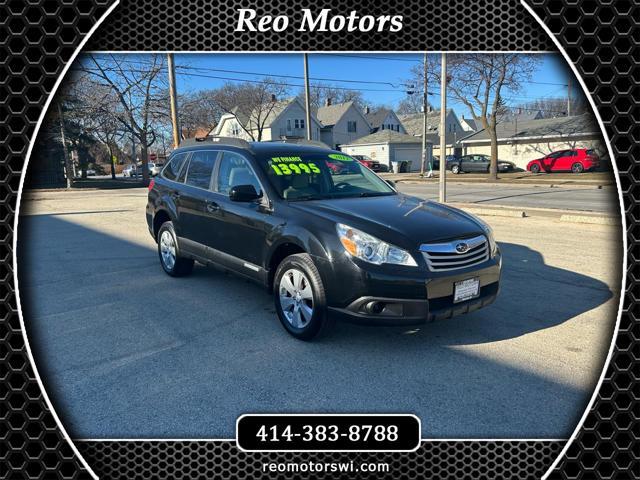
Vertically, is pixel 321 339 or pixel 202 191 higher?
pixel 202 191

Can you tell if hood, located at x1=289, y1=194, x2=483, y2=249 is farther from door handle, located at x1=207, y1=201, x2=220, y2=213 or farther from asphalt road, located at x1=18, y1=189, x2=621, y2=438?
door handle, located at x1=207, y1=201, x2=220, y2=213

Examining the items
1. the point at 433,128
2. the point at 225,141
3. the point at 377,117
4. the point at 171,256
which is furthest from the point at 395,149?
the point at 225,141

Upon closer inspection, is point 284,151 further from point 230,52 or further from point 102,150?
point 102,150

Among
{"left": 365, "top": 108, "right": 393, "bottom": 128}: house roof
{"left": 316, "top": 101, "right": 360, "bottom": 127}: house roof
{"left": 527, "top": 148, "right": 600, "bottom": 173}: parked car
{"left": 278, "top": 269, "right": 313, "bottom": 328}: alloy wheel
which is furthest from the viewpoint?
{"left": 365, "top": 108, "right": 393, "bottom": 128}: house roof

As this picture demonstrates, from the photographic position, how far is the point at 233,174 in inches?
184

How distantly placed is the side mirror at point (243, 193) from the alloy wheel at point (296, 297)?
2.76 ft

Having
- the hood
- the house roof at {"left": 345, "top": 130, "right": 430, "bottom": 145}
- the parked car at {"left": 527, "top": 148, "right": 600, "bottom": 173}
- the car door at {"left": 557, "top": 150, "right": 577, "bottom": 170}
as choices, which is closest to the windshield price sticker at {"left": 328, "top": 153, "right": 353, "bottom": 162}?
the hood

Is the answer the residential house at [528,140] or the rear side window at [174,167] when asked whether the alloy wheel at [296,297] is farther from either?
the residential house at [528,140]

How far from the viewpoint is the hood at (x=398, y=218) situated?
3.40 meters

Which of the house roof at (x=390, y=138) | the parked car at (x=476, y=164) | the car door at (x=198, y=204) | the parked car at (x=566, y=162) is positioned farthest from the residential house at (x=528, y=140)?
the car door at (x=198, y=204)

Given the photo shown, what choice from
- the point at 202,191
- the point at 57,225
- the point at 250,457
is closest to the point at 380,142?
the point at 57,225

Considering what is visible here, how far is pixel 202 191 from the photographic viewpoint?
5082 mm

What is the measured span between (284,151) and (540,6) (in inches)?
111

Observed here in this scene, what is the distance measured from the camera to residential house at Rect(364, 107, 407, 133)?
56209 millimetres
